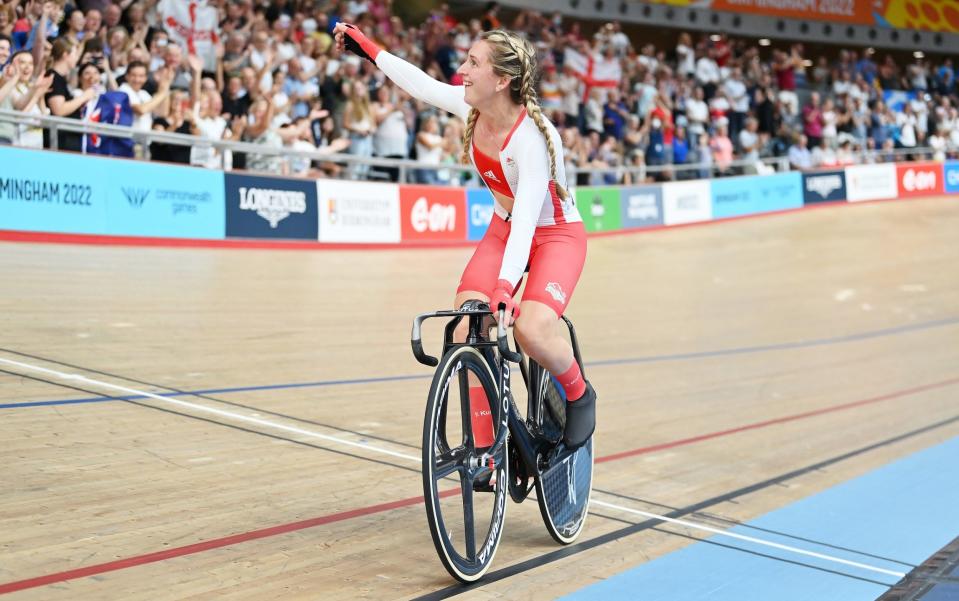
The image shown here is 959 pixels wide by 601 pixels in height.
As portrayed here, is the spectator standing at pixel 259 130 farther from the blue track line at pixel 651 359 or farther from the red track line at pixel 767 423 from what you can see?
the red track line at pixel 767 423

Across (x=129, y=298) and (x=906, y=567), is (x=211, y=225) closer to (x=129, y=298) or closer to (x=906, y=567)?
(x=129, y=298)

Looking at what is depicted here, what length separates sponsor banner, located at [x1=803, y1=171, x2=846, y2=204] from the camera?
58.7 feet

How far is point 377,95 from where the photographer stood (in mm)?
11531

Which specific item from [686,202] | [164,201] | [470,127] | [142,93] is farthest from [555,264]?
[686,202]

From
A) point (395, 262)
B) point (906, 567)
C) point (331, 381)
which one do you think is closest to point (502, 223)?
point (906, 567)

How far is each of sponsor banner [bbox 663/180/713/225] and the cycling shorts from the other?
1264 cm

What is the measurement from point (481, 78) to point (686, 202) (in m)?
13.3

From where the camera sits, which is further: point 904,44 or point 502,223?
point 904,44

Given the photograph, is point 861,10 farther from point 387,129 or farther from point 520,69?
point 520,69

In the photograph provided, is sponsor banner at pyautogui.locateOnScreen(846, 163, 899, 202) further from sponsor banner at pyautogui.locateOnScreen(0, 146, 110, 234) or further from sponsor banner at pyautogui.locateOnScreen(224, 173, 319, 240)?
sponsor banner at pyautogui.locateOnScreen(0, 146, 110, 234)

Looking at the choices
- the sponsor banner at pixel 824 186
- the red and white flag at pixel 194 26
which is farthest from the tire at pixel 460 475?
the sponsor banner at pixel 824 186

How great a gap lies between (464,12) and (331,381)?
13.8 metres

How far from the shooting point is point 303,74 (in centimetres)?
1066

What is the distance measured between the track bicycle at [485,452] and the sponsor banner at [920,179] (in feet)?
59.5
